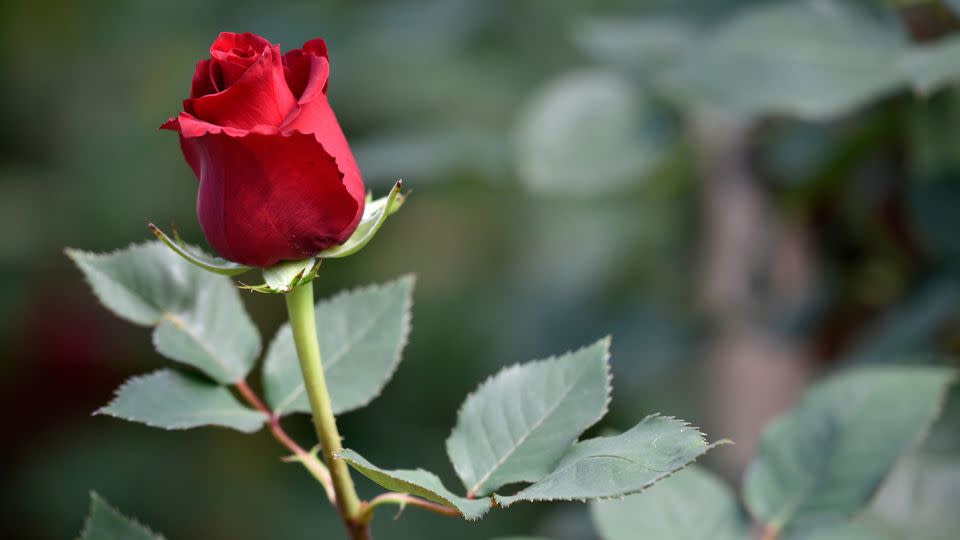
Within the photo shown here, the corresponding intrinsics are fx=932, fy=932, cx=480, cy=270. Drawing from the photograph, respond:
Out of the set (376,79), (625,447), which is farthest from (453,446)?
(376,79)

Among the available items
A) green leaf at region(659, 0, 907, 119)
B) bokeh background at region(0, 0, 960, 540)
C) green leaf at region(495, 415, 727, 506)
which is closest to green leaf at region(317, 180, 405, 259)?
green leaf at region(495, 415, 727, 506)

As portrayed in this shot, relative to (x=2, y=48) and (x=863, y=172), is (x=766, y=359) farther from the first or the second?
(x=2, y=48)

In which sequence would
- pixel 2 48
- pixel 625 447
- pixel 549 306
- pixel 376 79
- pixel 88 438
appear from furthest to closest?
pixel 2 48, pixel 88 438, pixel 376 79, pixel 549 306, pixel 625 447

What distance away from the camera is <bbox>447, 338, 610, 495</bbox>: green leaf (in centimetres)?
37

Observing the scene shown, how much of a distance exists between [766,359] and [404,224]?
46.9 inches

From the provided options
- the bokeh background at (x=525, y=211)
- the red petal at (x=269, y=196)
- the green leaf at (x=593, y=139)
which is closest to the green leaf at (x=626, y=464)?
the red petal at (x=269, y=196)

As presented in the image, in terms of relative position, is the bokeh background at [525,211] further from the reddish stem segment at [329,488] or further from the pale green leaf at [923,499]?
the reddish stem segment at [329,488]

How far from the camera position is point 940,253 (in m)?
0.86

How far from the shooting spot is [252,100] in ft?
1.03

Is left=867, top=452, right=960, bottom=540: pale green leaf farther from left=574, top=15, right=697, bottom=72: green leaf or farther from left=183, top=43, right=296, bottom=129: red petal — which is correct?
left=183, top=43, right=296, bottom=129: red petal

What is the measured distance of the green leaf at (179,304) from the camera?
17.3 inches

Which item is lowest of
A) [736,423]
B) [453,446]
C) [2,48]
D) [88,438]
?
[88,438]

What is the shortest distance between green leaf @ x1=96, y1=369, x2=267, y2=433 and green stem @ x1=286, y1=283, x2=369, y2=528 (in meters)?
0.06

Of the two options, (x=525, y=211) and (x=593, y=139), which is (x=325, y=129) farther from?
(x=525, y=211)
